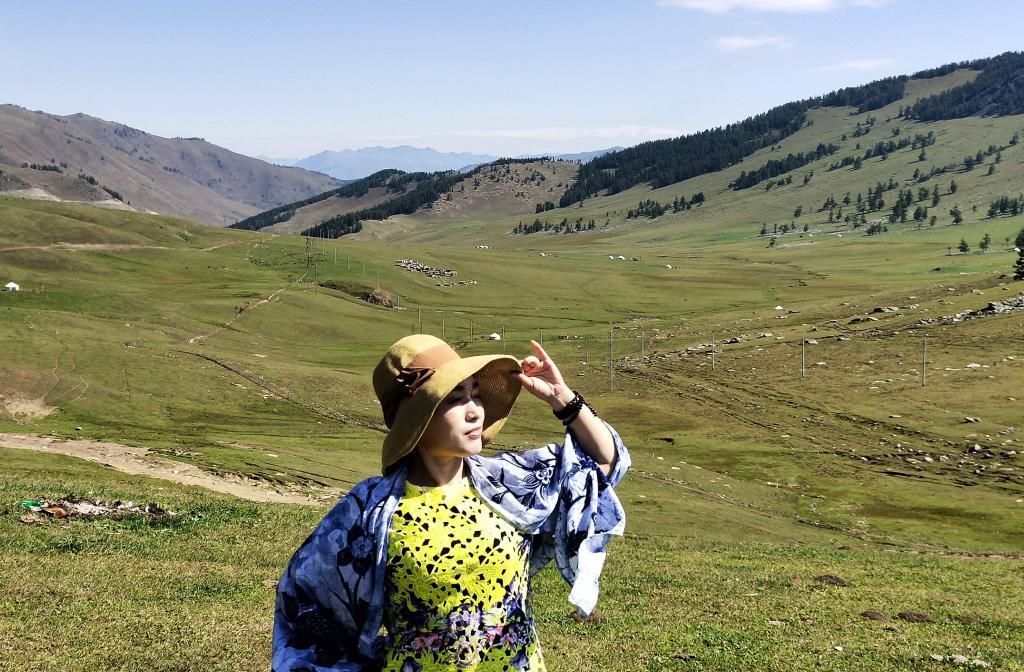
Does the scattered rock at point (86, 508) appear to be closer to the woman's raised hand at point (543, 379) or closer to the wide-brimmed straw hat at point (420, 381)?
the wide-brimmed straw hat at point (420, 381)

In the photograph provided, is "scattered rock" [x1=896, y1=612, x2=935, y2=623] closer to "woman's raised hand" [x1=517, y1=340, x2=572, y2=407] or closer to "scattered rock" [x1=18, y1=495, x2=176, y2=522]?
"woman's raised hand" [x1=517, y1=340, x2=572, y2=407]

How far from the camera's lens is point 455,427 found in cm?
706

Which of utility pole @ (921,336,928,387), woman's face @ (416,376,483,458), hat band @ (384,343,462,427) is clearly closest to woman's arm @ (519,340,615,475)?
woman's face @ (416,376,483,458)

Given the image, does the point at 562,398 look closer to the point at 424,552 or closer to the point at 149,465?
the point at 424,552

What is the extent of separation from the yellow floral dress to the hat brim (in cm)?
38

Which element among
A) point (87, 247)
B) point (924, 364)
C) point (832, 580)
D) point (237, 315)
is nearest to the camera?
point (832, 580)

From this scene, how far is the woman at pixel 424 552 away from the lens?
692 cm

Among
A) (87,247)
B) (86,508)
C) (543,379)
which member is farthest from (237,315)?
(543,379)

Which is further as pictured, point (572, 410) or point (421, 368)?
point (572, 410)

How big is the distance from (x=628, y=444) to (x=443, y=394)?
73.9 meters

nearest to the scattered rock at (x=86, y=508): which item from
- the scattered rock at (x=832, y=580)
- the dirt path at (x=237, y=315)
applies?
the scattered rock at (x=832, y=580)

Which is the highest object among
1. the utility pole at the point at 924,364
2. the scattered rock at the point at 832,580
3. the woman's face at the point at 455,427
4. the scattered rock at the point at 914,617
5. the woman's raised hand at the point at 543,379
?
the woman's raised hand at the point at 543,379

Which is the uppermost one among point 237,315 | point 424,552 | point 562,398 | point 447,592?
point 562,398

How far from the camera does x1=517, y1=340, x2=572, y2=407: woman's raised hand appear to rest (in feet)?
24.7
